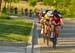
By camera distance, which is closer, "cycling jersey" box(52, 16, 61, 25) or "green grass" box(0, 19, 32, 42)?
"cycling jersey" box(52, 16, 61, 25)

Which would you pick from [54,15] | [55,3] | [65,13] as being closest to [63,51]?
[54,15]

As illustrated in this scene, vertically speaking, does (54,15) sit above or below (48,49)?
above

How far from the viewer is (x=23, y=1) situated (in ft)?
229

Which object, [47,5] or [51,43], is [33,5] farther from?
[51,43]

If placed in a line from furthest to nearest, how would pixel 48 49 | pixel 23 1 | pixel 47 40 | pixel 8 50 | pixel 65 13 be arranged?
pixel 23 1 < pixel 65 13 < pixel 47 40 < pixel 48 49 < pixel 8 50

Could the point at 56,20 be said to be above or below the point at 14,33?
above

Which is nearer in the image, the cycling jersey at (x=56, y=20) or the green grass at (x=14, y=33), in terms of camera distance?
the cycling jersey at (x=56, y=20)

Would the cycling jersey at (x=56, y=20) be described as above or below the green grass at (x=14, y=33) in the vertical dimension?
above

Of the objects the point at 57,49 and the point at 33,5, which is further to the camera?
the point at 33,5

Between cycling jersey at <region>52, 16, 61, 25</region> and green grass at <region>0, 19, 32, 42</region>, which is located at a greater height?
cycling jersey at <region>52, 16, 61, 25</region>

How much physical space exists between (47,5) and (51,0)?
3744 millimetres

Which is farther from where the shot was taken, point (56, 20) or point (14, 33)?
point (14, 33)

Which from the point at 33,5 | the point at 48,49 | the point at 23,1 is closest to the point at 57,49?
the point at 48,49

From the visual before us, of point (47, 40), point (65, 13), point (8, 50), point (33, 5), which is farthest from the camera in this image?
point (33, 5)
